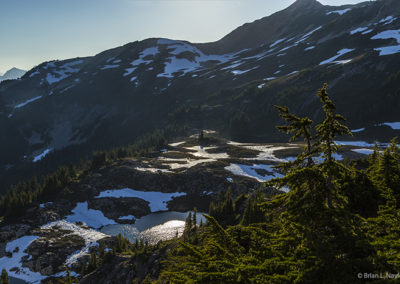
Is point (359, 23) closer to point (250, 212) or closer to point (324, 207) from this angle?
point (250, 212)

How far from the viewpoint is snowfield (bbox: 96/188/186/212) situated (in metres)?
68.2

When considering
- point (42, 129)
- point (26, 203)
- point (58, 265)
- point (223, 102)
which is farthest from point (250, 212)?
point (42, 129)

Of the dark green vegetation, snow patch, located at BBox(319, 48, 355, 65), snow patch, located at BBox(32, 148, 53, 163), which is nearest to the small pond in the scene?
the dark green vegetation

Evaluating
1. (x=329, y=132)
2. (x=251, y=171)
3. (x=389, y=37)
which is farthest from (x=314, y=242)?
(x=389, y=37)

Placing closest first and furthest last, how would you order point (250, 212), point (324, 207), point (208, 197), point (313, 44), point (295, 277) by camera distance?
1. point (295, 277)
2. point (324, 207)
3. point (250, 212)
4. point (208, 197)
5. point (313, 44)

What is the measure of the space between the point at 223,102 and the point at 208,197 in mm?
96316

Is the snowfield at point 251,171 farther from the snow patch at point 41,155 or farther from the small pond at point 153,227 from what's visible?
the snow patch at point 41,155

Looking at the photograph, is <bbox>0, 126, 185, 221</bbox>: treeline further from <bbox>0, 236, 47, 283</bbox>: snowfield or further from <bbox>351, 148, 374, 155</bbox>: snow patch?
<bbox>351, 148, 374, 155</bbox>: snow patch

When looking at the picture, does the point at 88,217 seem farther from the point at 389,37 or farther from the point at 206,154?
the point at 389,37

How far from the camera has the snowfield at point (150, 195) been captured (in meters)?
68.2

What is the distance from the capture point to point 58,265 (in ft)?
145

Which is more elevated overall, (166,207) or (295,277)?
(295,277)

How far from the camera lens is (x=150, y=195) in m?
71.2

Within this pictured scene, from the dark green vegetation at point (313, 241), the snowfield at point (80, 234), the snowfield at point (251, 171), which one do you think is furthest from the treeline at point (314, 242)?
the snowfield at point (251, 171)
